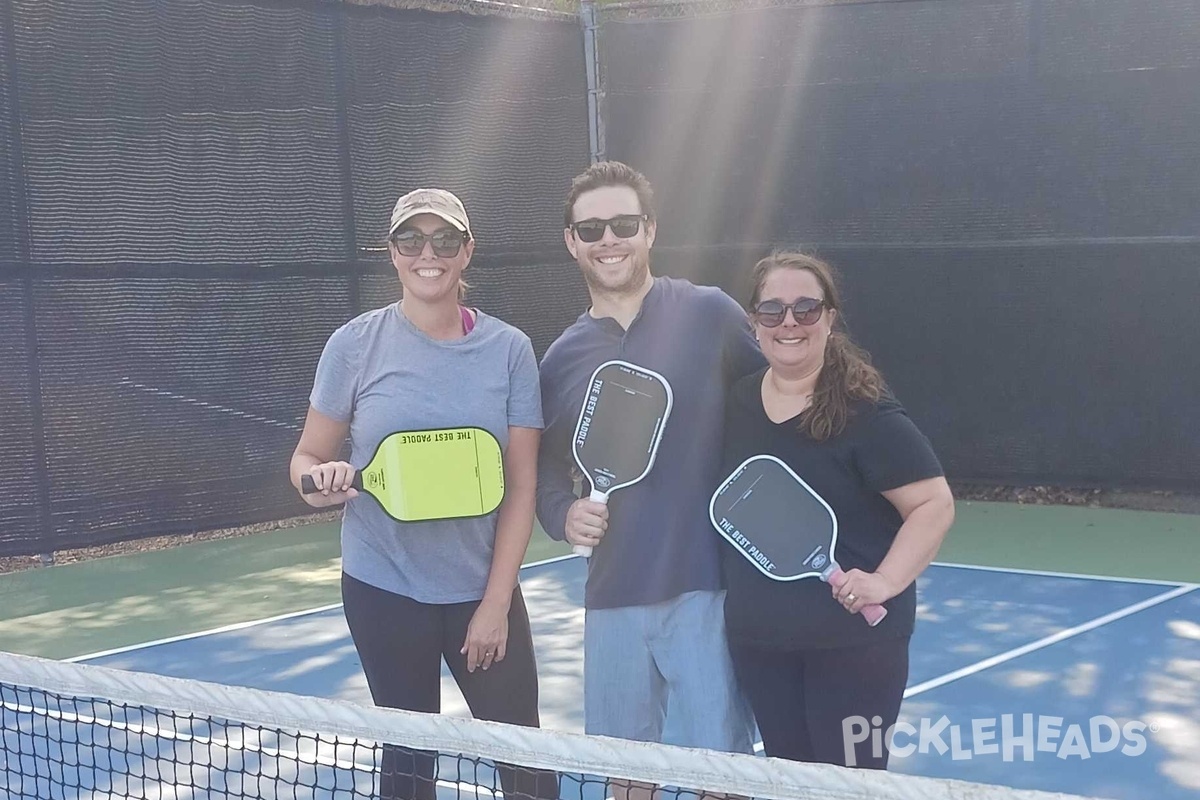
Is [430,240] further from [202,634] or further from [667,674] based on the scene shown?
[202,634]

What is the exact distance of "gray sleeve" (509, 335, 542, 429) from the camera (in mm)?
3014

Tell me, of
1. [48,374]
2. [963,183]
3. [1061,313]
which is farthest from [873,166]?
[48,374]

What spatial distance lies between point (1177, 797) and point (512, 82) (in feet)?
22.0

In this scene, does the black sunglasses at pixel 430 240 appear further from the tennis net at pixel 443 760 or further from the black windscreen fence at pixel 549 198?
the black windscreen fence at pixel 549 198

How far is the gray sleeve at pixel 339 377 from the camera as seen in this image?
9.89 ft

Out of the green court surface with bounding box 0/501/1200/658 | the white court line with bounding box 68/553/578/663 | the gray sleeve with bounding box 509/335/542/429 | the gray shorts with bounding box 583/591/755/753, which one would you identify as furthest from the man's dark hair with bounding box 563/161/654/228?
the green court surface with bounding box 0/501/1200/658

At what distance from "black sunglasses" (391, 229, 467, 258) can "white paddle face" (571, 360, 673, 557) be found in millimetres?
393

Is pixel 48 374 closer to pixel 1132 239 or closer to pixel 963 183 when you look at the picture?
pixel 963 183

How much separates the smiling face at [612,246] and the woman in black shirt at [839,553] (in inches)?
12.3

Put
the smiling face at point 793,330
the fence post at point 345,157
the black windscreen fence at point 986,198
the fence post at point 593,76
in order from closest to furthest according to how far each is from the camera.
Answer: the smiling face at point 793,330
the black windscreen fence at point 986,198
the fence post at point 345,157
the fence post at point 593,76

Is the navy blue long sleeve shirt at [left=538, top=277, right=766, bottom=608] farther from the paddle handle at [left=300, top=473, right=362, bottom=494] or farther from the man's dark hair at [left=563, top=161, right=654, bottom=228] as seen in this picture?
the paddle handle at [left=300, top=473, right=362, bottom=494]

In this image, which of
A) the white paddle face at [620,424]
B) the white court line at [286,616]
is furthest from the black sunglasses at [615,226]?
the white court line at [286,616]

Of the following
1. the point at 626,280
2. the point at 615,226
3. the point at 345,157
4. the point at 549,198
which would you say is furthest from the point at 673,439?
the point at 549,198

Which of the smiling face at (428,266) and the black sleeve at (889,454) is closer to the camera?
the black sleeve at (889,454)
